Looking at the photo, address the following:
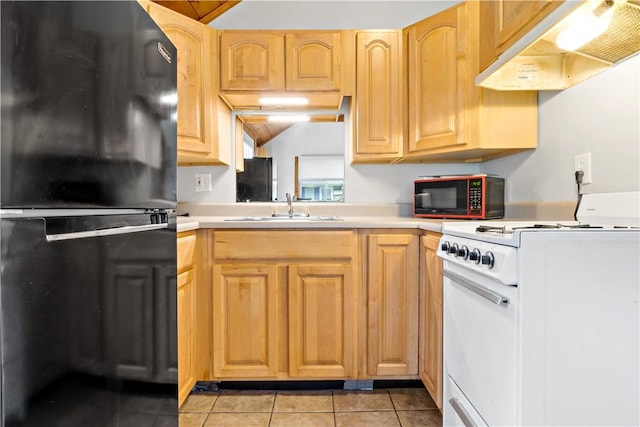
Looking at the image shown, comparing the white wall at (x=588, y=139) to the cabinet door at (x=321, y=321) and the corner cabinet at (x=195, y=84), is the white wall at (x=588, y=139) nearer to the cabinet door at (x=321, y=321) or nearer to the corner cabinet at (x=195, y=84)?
the cabinet door at (x=321, y=321)

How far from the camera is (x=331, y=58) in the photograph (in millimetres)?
1851

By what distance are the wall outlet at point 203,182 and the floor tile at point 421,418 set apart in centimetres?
171

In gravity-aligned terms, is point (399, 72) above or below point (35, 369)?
above

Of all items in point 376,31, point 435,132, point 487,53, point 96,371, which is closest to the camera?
point 96,371

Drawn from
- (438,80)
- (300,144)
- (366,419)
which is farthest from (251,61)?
(366,419)

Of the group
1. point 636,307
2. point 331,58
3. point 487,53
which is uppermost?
point 331,58

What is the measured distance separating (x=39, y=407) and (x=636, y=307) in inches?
51.1

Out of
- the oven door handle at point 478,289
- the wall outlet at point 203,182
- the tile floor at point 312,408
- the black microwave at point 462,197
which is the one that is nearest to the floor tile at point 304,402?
the tile floor at point 312,408

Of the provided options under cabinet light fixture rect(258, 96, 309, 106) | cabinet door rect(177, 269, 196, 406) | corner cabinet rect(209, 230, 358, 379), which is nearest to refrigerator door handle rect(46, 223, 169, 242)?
cabinet door rect(177, 269, 196, 406)

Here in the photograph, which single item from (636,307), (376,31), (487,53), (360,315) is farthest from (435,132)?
(636,307)

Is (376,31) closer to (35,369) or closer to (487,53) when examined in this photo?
(487,53)

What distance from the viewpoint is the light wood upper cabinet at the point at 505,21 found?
3.80 ft

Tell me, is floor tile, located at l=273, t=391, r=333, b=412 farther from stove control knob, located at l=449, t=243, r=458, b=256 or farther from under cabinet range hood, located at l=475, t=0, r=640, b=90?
under cabinet range hood, located at l=475, t=0, r=640, b=90

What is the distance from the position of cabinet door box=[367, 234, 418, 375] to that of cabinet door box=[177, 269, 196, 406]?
839 mm
